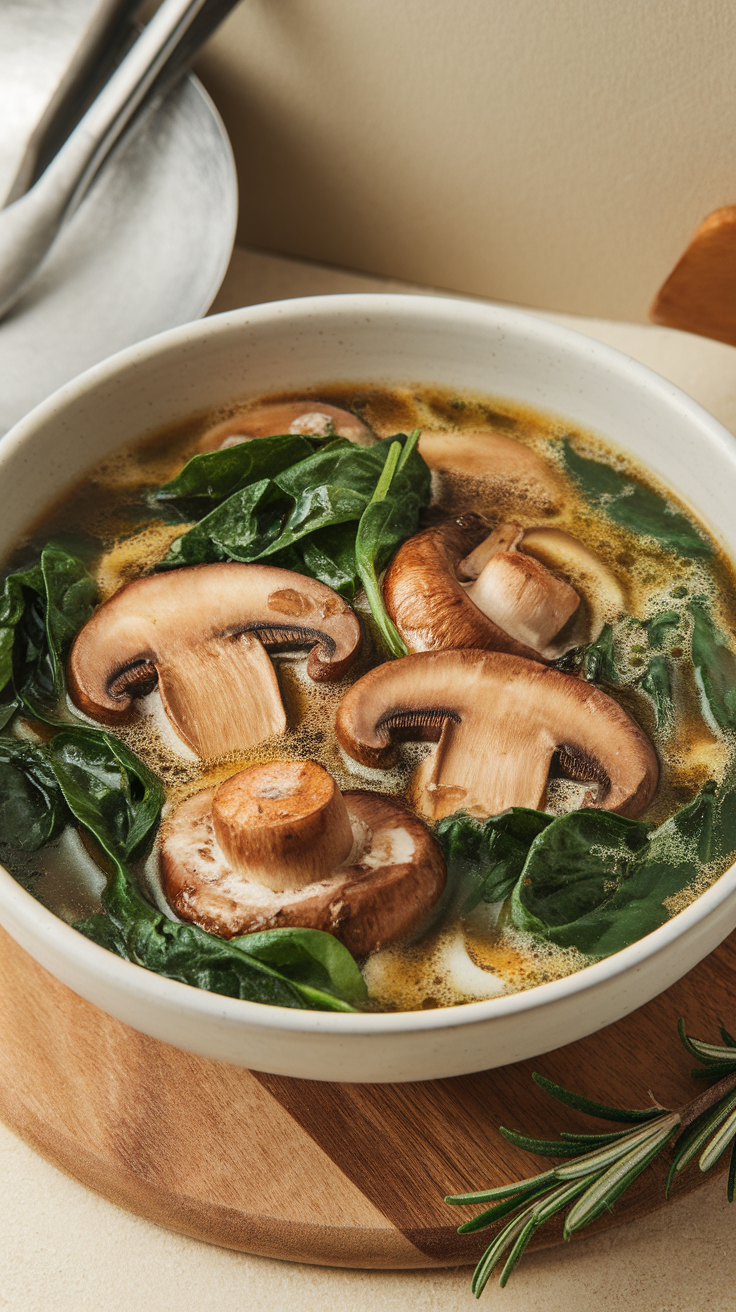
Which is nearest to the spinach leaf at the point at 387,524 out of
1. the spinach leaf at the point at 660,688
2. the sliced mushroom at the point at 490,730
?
the sliced mushroom at the point at 490,730

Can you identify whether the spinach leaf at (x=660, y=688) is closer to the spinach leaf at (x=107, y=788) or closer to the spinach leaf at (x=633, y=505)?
the spinach leaf at (x=633, y=505)

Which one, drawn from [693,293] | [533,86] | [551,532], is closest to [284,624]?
[551,532]

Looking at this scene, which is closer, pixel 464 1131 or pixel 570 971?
pixel 570 971

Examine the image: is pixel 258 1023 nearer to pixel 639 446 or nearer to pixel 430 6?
pixel 639 446

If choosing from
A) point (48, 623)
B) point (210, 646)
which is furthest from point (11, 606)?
point (210, 646)

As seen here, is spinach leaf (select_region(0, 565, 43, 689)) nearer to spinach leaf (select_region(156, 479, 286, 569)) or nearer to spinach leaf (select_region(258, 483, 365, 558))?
spinach leaf (select_region(156, 479, 286, 569))

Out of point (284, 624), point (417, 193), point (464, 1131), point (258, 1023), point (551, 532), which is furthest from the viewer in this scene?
point (417, 193)
